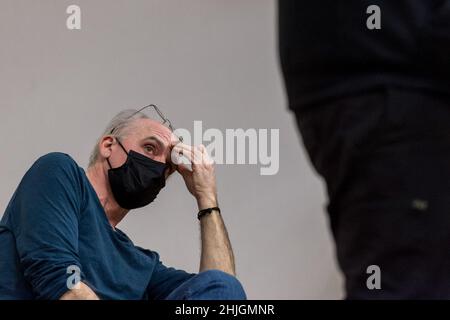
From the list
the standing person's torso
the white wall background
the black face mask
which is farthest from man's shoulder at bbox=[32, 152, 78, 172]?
the standing person's torso

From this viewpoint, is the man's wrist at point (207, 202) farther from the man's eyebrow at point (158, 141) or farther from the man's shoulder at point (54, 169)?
the man's shoulder at point (54, 169)

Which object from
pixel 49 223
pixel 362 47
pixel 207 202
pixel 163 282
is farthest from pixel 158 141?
pixel 362 47

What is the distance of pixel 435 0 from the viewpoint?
0.60m

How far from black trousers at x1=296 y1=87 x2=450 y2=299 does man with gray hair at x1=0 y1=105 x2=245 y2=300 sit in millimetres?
475

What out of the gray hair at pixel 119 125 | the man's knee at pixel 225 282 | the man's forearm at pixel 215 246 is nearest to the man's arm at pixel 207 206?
the man's forearm at pixel 215 246

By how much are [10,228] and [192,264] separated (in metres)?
0.59

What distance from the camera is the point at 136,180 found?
139cm

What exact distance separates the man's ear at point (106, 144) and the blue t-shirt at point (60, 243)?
0.18 metres

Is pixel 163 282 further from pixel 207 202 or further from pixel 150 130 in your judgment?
pixel 150 130

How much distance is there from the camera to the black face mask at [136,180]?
1381mm

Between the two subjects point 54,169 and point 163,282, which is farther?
point 163,282

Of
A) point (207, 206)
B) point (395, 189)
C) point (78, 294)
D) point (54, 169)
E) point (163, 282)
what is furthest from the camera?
point (207, 206)

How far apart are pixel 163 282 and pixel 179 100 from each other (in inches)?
20.1
